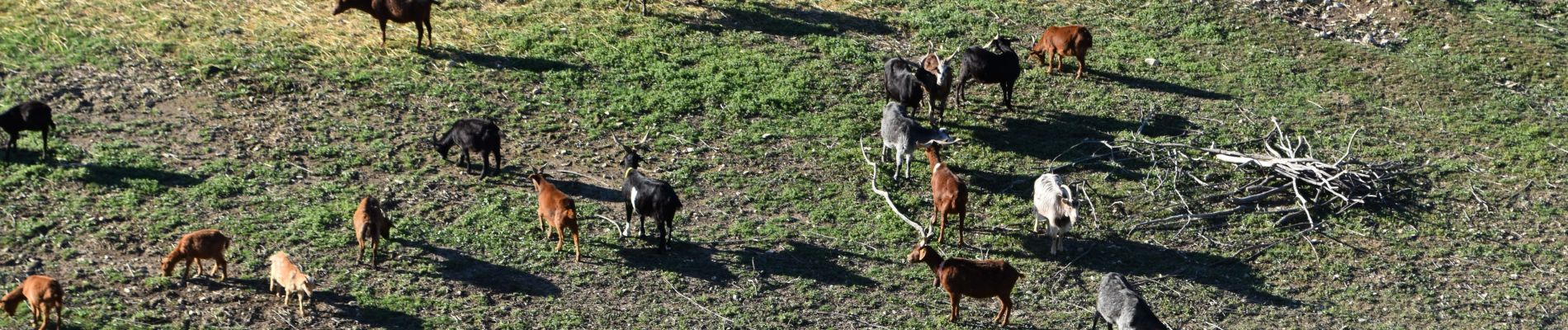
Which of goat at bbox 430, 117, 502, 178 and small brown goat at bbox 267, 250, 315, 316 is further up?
goat at bbox 430, 117, 502, 178

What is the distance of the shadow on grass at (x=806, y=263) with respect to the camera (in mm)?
13047

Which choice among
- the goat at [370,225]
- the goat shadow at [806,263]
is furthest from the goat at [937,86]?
the goat at [370,225]

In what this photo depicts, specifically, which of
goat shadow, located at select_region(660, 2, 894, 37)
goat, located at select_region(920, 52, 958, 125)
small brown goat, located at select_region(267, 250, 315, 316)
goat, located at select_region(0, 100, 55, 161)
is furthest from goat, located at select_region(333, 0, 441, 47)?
goat, located at select_region(920, 52, 958, 125)

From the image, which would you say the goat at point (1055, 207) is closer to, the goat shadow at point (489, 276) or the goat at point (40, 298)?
the goat shadow at point (489, 276)

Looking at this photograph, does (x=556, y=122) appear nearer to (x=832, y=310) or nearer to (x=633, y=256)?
(x=633, y=256)

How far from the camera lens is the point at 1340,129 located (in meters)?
17.0

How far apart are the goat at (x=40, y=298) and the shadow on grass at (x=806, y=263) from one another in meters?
5.72

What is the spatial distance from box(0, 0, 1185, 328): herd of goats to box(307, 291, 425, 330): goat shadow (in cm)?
27

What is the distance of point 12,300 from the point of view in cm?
1129

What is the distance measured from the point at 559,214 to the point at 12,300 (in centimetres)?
444

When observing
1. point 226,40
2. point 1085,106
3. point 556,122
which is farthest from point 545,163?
point 1085,106

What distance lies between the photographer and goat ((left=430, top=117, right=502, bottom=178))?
47.6 ft

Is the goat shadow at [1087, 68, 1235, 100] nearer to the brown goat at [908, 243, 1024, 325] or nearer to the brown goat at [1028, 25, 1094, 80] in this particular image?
the brown goat at [1028, 25, 1094, 80]

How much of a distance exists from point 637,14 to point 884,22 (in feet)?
11.2
